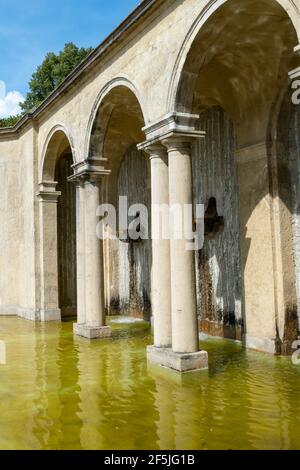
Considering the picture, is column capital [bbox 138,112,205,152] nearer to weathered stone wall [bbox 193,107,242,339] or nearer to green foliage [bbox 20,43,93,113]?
weathered stone wall [bbox 193,107,242,339]

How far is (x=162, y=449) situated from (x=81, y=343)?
6.23 m

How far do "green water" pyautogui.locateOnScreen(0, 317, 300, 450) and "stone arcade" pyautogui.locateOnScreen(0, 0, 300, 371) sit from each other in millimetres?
662

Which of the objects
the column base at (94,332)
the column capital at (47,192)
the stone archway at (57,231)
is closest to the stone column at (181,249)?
the column base at (94,332)

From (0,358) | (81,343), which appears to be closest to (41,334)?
(81,343)

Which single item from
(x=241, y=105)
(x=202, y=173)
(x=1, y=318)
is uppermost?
(x=241, y=105)

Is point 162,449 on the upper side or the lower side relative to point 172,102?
lower

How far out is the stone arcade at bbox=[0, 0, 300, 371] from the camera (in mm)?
7734

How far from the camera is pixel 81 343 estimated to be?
10.6m

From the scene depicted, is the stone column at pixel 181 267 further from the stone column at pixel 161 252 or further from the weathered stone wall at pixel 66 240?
the weathered stone wall at pixel 66 240

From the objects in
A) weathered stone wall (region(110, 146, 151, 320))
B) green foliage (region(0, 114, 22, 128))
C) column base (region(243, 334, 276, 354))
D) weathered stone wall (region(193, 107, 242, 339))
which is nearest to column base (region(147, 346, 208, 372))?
column base (region(243, 334, 276, 354))

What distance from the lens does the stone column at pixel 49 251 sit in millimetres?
14727

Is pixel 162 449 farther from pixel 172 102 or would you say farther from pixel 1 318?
pixel 1 318

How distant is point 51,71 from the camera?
32469 millimetres

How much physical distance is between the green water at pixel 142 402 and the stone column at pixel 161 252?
683mm
